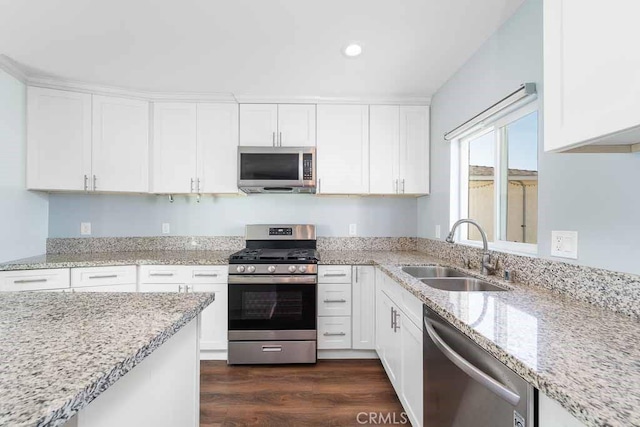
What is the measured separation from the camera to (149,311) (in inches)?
37.4

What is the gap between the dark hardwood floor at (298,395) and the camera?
5.83 feet

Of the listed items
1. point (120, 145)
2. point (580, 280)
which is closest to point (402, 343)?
point (580, 280)

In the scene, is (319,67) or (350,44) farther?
(319,67)

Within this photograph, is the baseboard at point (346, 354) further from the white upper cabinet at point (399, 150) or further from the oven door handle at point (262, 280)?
the white upper cabinet at point (399, 150)

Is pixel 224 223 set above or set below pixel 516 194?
below

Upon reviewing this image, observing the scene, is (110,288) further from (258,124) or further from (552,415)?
(552,415)

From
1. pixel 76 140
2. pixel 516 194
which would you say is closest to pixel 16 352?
pixel 516 194

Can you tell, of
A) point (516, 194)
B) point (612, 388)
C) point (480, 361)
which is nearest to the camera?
point (612, 388)

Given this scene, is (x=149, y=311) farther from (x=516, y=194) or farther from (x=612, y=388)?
(x=516, y=194)

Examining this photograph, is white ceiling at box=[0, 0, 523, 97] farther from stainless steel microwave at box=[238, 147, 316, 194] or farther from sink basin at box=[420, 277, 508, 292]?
sink basin at box=[420, 277, 508, 292]

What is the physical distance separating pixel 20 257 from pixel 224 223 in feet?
5.45

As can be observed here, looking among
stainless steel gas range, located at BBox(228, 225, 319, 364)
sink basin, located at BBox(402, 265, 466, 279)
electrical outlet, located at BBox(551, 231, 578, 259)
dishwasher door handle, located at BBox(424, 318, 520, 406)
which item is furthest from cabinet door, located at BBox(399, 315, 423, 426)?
stainless steel gas range, located at BBox(228, 225, 319, 364)

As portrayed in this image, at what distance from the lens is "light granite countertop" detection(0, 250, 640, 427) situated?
0.55 meters

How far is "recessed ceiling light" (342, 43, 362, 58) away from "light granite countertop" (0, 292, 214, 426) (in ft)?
5.83
